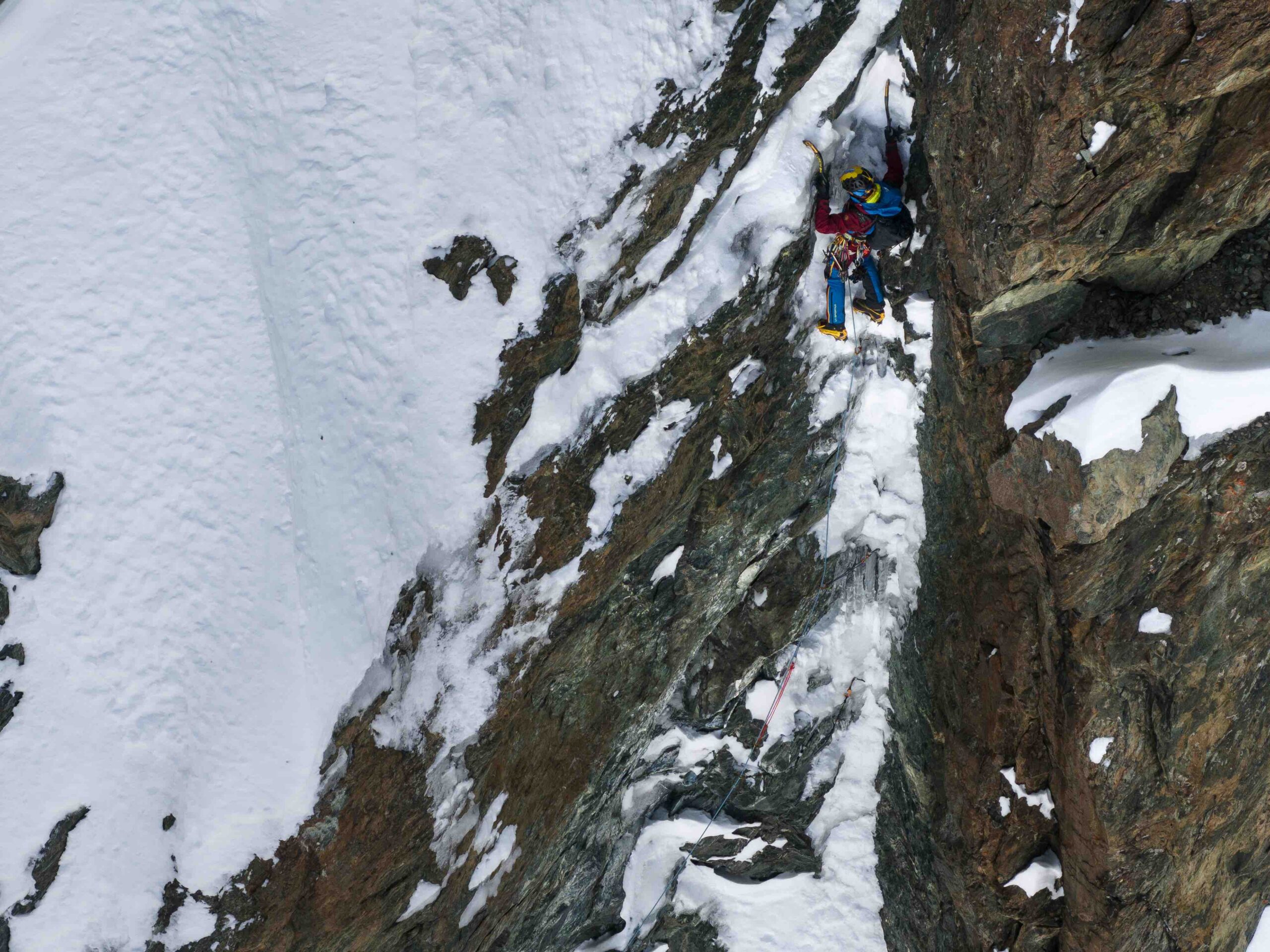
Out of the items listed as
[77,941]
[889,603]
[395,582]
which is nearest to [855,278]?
[889,603]

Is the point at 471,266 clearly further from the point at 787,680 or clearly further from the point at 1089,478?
the point at 787,680

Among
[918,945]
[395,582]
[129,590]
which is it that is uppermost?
[129,590]

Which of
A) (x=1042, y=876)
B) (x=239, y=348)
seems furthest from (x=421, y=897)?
(x=1042, y=876)

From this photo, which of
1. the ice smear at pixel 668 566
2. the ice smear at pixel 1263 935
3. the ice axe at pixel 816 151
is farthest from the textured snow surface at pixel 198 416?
the ice smear at pixel 1263 935

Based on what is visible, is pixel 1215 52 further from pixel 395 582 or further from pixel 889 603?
pixel 395 582

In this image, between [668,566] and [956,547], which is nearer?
[956,547]

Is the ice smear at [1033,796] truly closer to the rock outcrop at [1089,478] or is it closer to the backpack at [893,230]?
the rock outcrop at [1089,478]
